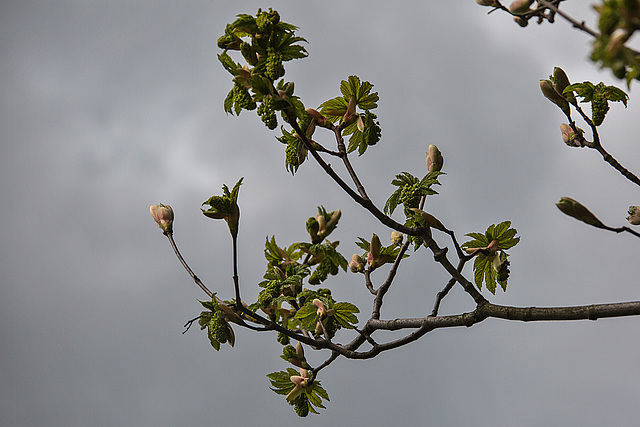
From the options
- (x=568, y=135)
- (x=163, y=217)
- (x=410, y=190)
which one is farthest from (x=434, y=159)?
(x=163, y=217)

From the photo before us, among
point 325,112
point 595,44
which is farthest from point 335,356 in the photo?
point 595,44

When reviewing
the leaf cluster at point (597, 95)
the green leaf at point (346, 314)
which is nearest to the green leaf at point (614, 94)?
the leaf cluster at point (597, 95)

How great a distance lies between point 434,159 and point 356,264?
13.0 inches

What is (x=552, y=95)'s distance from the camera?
1.34 meters

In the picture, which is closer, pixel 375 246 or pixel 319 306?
pixel 319 306

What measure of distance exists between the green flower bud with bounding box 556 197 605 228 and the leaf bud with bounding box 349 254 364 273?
654 mm

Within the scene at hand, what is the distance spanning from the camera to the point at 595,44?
65 centimetres

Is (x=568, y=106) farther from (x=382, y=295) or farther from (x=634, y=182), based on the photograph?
(x=382, y=295)

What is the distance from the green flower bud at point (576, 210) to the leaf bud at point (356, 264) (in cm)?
65

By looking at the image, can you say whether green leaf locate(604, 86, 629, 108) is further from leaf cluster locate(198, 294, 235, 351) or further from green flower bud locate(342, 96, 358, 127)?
leaf cluster locate(198, 294, 235, 351)

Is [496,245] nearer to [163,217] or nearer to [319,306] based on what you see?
[319,306]

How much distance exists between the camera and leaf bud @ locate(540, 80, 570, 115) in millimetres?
1332

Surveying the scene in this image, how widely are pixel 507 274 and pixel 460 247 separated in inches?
4.6

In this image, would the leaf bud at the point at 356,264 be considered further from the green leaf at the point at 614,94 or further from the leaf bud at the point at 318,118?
the green leaf at the point at 614,94
